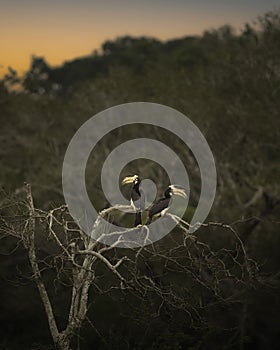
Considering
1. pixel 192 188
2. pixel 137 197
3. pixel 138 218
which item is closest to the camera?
pixel 138 218

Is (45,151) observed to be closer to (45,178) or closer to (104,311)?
(45,178)

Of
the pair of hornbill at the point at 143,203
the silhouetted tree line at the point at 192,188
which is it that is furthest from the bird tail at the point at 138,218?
the silhouetted tree line at the point at 192,188

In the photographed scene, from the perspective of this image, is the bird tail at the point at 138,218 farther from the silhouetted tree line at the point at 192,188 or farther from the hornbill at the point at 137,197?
the silhouetted tree line at the point at 192,188

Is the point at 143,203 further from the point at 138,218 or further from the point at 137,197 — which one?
the point at 138,218

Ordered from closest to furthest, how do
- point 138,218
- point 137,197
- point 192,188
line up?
point 138,218, point 137,197, point 192,188

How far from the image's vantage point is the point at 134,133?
26.9 metres

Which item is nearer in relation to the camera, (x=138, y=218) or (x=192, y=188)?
(x=138, y=218)

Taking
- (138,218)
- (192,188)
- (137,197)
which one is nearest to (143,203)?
(137,197)

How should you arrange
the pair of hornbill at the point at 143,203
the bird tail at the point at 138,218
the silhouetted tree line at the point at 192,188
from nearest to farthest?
the pair of hornbill at the point at 143,203, the bird tail at the point at 138,218, the silhouetted tree line at the point at 192,188

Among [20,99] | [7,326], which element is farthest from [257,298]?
[20,99]

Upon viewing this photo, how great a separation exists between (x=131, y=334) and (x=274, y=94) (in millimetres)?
10803

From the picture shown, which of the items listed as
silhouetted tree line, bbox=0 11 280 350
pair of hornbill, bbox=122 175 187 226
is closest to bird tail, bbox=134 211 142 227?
pair of hornbill, bbox=122 175 187 226

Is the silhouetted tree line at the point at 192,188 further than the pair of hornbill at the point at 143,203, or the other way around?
the silhouetted tree line at the point at 192,188

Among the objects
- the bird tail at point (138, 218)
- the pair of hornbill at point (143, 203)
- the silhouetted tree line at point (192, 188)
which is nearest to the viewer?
the pair of hornbill at point (143, 203)
